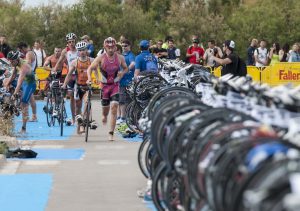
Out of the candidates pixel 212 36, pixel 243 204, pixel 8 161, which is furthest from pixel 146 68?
pixel 212 36

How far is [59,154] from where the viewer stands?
15547 mm

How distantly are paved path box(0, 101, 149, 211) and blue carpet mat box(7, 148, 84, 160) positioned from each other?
0.15 metres

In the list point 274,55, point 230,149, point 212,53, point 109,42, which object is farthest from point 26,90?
point 274,55

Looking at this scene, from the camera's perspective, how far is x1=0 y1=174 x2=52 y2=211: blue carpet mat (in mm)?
10375

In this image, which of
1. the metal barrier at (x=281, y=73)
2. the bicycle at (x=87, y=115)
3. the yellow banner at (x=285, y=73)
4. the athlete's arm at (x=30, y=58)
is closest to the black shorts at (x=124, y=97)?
the bicycle at (x=87, y=115)

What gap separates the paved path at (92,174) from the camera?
10.5 metres

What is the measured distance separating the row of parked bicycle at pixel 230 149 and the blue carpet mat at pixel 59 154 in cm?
592

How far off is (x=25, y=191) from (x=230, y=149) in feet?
20.4

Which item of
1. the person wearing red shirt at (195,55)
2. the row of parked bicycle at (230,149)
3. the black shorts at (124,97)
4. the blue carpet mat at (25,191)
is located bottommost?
the blue carpet mat at (25,191)

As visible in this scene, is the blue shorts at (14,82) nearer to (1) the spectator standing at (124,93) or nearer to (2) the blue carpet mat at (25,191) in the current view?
(1) the spectator standing at (124,93)

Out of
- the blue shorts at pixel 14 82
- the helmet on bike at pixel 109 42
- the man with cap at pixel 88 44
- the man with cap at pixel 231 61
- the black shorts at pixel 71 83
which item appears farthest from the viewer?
the man with cap at pixel 88 44

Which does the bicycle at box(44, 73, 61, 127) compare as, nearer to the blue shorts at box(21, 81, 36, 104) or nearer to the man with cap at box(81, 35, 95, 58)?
the blue shorts at box(21, 81, 36, 104)

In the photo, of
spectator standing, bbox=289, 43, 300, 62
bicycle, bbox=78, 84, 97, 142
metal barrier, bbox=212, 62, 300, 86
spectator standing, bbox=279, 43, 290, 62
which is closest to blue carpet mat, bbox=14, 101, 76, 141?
bicycle, bbox=78, 84, 97, 142

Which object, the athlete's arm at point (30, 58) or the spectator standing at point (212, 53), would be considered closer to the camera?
the athlete's arm at point (30, 58)
